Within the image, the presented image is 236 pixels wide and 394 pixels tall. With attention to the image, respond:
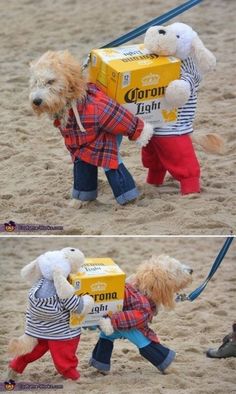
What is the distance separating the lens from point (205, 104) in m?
6.92

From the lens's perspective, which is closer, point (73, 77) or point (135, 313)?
point (135, 313)

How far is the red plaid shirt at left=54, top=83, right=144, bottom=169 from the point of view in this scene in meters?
4.99

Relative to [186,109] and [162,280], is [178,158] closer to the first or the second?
[186,109]

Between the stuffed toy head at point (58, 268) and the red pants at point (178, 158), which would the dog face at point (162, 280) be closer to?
the stuffed toy head at point (58, 268)

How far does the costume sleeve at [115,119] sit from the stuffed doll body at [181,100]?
0.63ft

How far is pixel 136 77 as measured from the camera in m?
4.97

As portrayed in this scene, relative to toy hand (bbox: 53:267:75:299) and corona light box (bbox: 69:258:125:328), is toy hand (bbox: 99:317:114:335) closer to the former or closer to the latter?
corona light box (bbox: 69:258:125:328)

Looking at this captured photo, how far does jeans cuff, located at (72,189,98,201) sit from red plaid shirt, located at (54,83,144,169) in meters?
0.25

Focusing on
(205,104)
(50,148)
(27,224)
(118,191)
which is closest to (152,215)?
(118,191)

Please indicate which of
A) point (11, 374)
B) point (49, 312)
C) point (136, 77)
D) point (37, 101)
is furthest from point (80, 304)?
point (136, 77)

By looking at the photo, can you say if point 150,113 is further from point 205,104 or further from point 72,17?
point 72,17

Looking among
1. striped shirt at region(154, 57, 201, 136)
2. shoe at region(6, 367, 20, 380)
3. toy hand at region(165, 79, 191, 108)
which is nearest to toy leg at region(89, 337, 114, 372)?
shoe at region(6, 367, 20, 380)

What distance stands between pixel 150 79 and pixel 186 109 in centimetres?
29

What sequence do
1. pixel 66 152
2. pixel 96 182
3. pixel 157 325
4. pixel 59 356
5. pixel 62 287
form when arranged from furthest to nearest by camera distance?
pixel 66 152 < pixel 157 325 < pixel 96 182 < pixel 59 356 < pixel 62 287
